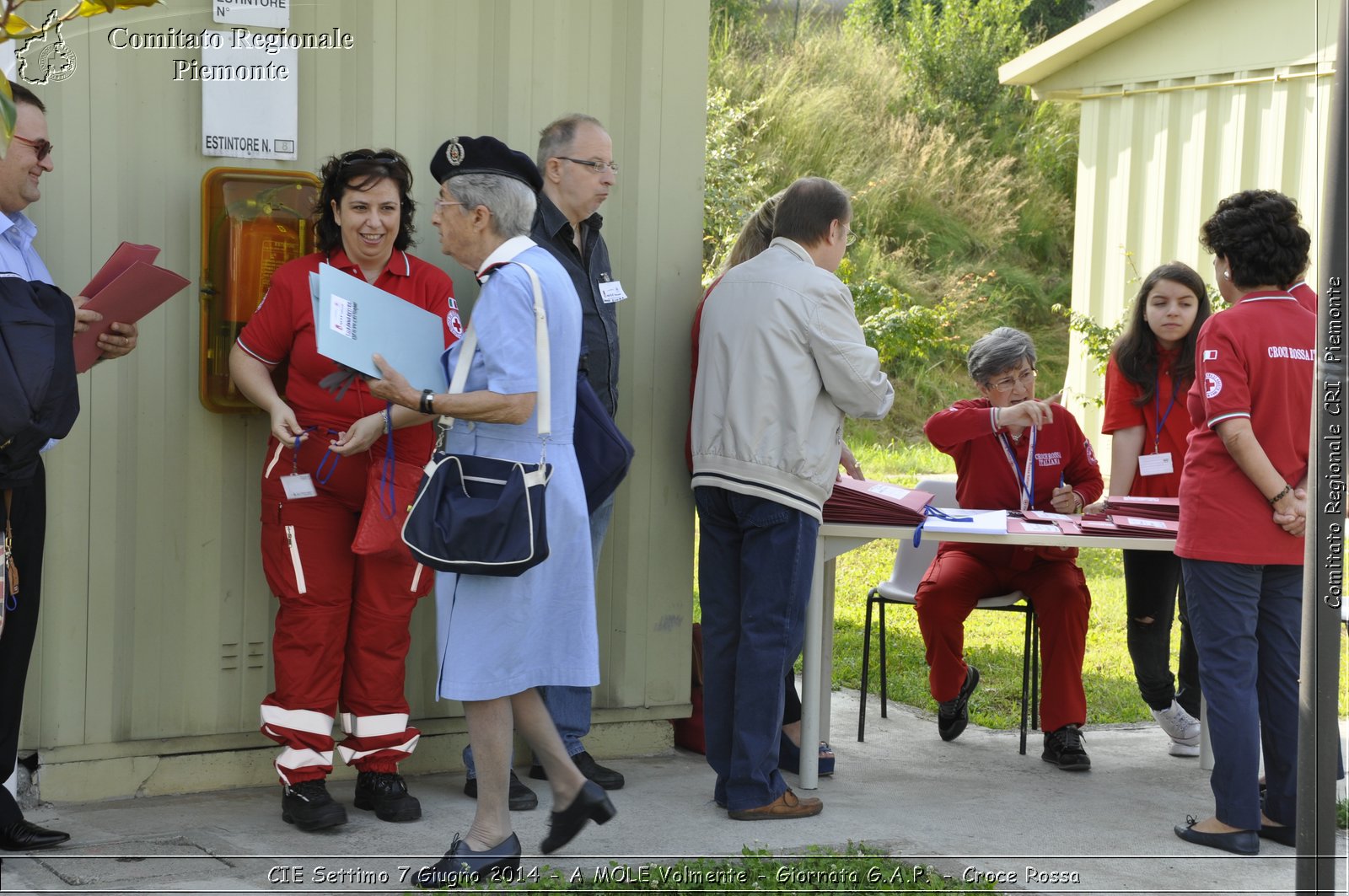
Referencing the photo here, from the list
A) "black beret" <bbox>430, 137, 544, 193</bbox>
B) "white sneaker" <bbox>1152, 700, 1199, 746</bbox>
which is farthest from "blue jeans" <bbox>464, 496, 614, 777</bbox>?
"white sneaker" <bbox>1152, 700, 1199, 746</bbox>

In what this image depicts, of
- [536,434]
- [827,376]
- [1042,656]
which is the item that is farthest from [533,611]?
[1042,656]

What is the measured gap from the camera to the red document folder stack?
4.83 metres

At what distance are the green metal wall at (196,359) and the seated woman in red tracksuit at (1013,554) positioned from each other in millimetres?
1081

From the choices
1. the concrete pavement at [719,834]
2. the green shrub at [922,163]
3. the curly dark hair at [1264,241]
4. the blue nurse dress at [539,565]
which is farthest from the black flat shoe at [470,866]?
the green shrub at [922,163]

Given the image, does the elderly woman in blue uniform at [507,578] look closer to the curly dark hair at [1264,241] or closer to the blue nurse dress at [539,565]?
the blue nurse dress at [539,565]

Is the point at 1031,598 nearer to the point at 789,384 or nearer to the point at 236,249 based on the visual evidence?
the point at 789,384

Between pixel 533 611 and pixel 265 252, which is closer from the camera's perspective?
pixel 533 611

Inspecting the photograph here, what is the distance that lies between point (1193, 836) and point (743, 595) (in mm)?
1639

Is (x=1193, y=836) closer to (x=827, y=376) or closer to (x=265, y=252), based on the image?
(x=827, y=376)

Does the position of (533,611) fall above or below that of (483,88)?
below

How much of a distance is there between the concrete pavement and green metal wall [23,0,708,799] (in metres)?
0.35

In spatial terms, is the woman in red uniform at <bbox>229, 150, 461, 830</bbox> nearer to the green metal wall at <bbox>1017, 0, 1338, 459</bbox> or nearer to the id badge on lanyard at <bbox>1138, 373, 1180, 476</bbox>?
the id badge on lanyard at <bbox>1138, 373, 1180, 476</bbox>

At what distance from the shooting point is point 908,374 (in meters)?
17.8

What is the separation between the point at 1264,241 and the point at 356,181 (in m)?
2.87
